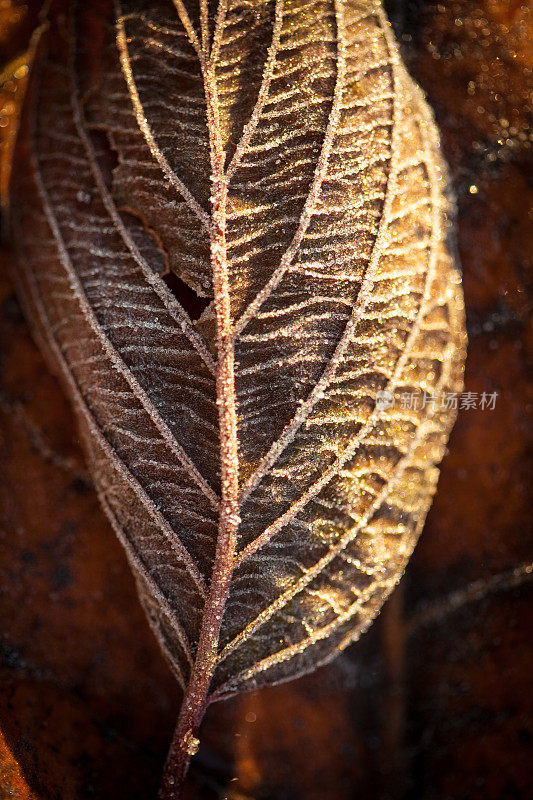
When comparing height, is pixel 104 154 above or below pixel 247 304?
above

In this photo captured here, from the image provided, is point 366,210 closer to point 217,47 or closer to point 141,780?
point 217,47

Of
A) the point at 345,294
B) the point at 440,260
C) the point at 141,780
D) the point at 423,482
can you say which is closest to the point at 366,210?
the point at 345,294

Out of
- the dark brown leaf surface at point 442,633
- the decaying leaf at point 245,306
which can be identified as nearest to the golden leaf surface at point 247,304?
the decaying leaf at point 245,306

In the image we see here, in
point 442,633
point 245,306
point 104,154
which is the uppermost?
point 104,154

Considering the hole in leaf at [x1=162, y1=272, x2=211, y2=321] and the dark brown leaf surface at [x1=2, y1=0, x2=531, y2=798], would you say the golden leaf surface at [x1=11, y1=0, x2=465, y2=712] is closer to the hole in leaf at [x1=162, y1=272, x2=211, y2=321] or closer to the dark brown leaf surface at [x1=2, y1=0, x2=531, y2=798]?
the hole in leaf at [x1=162, y1=272, x2=211, y2=321]

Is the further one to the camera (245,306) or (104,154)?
(104,154)

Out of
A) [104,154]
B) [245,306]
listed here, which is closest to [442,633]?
[245,306]

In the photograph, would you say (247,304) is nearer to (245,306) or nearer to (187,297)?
(245,306)
